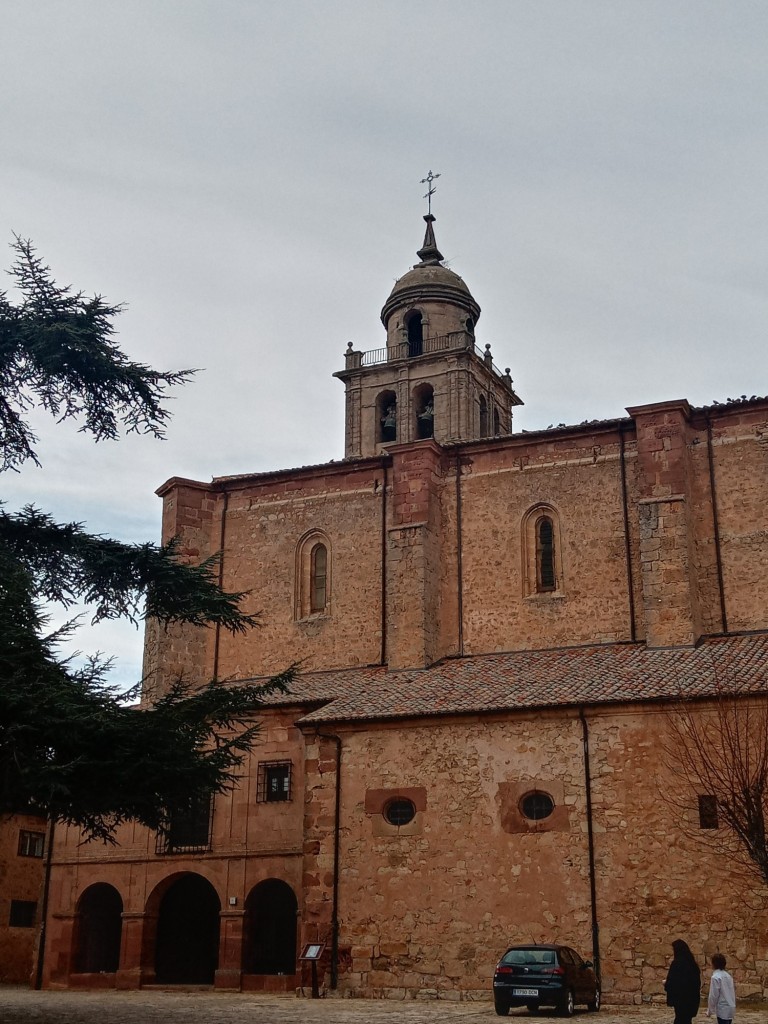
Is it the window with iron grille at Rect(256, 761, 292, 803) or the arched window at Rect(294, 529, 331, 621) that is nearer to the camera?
the window with iron grille at Rect(256, 761, 292, 803)

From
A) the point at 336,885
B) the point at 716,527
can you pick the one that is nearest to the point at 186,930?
the point at 336,885

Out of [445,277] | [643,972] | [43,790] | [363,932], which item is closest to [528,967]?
[643,972]

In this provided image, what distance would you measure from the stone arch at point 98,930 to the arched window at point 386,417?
2493 cm

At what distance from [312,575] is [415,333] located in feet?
76.5

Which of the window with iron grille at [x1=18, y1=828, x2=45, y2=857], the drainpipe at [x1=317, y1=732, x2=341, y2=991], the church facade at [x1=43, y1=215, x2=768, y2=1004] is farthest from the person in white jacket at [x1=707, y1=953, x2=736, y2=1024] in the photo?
the window with iron grille at [x1=18, y1=828, x2=45, y2=857]

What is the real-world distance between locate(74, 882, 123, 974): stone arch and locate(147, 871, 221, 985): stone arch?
42.5 inches

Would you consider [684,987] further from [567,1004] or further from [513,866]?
[513,866]

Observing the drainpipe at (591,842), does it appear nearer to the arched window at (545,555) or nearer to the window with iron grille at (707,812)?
the window with iron grille at (707,812)

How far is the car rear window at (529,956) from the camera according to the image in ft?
61.0

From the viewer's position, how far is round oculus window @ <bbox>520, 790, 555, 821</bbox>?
22234 millimetres

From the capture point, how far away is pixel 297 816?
26.2 meters

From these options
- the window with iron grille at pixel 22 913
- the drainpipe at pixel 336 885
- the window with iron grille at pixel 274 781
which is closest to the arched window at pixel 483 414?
the window with iron grille at pixel 22 913

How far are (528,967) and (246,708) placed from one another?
5.86 meters

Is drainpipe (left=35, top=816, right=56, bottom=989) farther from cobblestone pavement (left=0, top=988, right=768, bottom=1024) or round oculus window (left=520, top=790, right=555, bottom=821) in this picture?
round oculus window (left=520, top=790, right=555, bottom=821)
